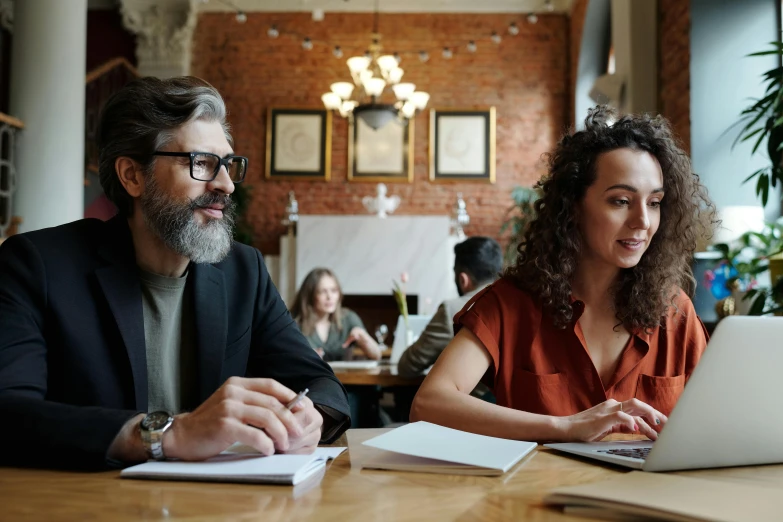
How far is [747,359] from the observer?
98 centimetres

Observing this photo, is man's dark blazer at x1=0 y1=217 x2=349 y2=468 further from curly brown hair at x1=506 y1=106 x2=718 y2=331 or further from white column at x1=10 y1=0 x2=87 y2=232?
white column at x1=10 y1=0 x2=87 y2=232

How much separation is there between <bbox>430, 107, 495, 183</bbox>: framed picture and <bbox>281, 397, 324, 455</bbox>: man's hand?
25.6 ft

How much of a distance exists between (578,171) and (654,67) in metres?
3.88

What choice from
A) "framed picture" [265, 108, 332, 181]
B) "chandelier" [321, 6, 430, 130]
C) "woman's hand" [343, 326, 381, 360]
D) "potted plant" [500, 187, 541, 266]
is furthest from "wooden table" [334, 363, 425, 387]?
"framed picture" [265, 108, 332, 181]

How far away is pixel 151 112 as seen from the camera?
1.53 metres

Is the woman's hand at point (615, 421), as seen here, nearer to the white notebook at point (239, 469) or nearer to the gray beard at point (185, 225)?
the white notebook at point (239, 469)

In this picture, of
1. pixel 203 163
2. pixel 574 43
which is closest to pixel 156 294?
pixel 203 163

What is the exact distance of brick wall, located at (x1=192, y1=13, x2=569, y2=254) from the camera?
29.5ft

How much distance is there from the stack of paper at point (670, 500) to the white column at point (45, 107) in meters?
5.19

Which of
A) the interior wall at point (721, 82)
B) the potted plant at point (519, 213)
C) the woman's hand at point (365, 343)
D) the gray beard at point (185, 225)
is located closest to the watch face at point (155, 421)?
the gray beard at point (185, 225)

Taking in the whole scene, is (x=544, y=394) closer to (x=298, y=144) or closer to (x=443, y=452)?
(x=443, y=452)

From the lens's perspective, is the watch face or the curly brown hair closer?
the watch face

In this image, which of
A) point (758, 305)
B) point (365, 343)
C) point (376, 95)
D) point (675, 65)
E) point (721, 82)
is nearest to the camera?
point (758, 305)

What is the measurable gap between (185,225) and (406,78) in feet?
25.6
